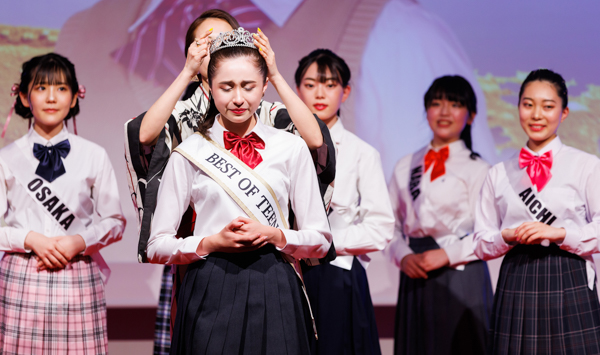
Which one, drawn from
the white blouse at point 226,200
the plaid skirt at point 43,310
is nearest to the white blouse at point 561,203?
the white blouse at point 226,200

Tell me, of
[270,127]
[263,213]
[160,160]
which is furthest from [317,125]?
[160,160]

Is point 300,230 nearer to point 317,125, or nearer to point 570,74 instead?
point 317,125

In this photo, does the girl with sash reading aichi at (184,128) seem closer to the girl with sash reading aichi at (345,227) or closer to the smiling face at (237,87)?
the smiling face at (237,87)

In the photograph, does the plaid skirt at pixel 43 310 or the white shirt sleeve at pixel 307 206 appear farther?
the plaid skirt at pixel 43 310

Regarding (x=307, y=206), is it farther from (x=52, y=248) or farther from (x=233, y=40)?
(x=52, y=248)

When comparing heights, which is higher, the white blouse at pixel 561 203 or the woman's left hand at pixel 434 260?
the white blouse at pixel 561 203

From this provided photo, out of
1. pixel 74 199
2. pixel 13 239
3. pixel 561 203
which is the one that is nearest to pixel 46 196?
pixel 74 199

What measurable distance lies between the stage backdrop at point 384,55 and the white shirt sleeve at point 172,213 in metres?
2.15

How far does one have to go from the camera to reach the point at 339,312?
97.0 inches

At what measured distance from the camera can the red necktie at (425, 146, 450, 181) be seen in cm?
307

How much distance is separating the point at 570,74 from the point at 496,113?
1.71 ft

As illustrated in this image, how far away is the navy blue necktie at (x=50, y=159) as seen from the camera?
2621mm

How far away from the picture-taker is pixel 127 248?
12.1 ft

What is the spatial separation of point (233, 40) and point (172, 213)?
0.50 m
